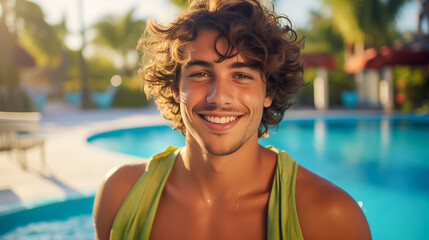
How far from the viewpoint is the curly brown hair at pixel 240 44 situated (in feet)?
5.71

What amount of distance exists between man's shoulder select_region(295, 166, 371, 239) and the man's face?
0.40 metres

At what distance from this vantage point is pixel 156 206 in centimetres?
182

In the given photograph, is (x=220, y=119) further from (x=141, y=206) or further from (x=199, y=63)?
(x=141, y=206)

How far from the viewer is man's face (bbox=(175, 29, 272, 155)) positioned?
1620 millimetres

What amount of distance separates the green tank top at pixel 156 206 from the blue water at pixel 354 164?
2.43 feet

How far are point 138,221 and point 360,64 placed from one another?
50.9 feet

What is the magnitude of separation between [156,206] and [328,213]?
848mm

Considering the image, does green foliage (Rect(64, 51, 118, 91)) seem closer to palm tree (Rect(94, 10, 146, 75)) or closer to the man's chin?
palm tree (Rect(94, 10, 146, 75))

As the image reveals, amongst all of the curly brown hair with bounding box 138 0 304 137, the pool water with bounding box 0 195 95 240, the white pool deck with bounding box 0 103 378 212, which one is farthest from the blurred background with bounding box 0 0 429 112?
the curly brown hair with bounding box 138 0 304 137

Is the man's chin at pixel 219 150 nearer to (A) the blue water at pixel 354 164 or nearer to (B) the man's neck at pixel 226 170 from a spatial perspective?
(B) the man's neck at pixel 226 170

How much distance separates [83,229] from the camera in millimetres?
4070

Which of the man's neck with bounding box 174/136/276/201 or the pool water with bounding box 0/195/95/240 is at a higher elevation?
the man's neck with bounding box 174/136/276/201

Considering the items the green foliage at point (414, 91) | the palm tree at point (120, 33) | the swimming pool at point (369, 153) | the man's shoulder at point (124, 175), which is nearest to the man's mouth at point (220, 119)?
the man's shoulder at point (124, 175)

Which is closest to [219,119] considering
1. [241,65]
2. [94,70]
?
[241,65]
